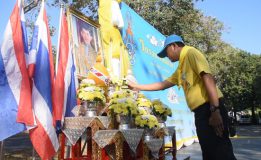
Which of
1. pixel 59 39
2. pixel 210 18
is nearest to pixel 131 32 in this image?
pixel 59 39

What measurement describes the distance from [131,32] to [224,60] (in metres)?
22.0

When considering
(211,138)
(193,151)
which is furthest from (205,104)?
(193,151)

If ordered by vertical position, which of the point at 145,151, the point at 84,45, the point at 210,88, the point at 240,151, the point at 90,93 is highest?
the point at 84,45

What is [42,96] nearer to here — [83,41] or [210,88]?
[83,41]

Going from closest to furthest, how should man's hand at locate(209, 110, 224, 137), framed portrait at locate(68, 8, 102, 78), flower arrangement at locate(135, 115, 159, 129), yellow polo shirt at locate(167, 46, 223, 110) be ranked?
1. man's hand at locate(209, 110, 224, 137)
2. yellow polo shirt at locate(167, 46, 223, 110)
3. flower arrangement at locate(135, 115, 159, 129)
4. framed portrait at locate(68, 8, 102, 78)

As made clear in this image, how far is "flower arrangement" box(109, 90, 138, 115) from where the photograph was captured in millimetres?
3953

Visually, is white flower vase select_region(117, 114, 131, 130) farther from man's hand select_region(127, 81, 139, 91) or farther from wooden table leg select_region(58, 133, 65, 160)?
wooden table leg select_region(58, 133, 65, 160)

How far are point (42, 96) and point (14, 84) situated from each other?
1.19 ft

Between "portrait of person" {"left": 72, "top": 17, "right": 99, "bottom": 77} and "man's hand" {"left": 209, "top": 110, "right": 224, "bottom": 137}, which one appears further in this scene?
"portrait of person" {"left": 72, "top": 17, "right": 99, "bottom": 77}

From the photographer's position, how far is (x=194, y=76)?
3.00 meters

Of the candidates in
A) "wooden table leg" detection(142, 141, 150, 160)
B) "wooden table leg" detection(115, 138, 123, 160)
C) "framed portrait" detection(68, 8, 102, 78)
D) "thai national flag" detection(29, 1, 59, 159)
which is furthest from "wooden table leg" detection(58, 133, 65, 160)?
"framed portrait" detection(68, 8, 102, 78)

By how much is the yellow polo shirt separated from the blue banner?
159 inches

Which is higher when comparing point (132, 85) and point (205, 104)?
point (132, 85)

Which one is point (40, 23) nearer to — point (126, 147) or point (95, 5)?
point (126, 147)
